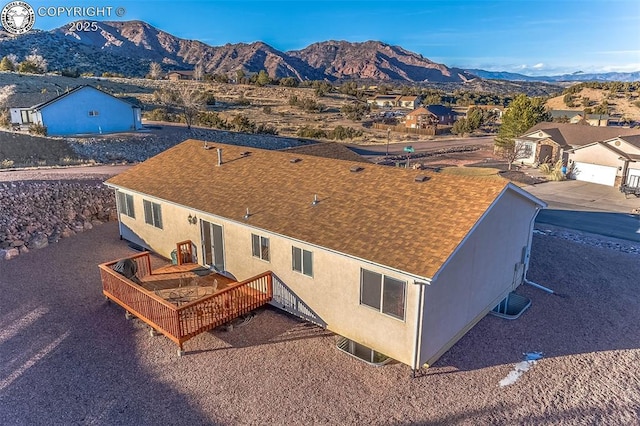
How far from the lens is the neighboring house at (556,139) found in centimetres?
3611

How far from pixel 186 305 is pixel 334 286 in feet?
11.3

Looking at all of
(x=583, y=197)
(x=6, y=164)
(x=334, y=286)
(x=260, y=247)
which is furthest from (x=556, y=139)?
(x=6, y=164)

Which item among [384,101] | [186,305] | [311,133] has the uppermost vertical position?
[384,101]

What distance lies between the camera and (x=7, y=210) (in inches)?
712

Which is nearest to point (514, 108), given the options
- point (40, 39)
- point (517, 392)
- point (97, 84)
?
point (517, 392)

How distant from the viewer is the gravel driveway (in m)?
7.90

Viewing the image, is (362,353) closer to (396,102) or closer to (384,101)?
(384,101)

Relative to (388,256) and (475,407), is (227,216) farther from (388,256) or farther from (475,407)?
(475,407)

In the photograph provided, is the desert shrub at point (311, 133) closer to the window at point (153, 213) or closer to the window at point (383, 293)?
the window at point (153, 213)

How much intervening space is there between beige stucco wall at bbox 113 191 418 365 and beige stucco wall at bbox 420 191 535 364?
0.48 meters

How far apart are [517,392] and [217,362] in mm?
6457

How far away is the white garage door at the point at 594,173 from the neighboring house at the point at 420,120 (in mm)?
35592

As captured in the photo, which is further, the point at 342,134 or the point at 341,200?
the point at 342,134

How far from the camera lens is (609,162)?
102 feet
